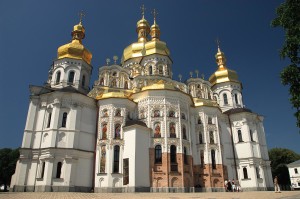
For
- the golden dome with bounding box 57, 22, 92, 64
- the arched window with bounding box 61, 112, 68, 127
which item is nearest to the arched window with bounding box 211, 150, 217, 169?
Answer: the arched window with bounding box 61, 112, 68, 127

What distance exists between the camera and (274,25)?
44.1 feet

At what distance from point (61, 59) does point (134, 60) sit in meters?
12.4

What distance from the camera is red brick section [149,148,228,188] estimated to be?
26297 millimetres

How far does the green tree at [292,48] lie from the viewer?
12305mm

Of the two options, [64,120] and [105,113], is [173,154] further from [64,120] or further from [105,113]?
[64,120]

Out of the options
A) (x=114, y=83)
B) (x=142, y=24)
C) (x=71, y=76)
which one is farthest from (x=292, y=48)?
(x=142, y=24)

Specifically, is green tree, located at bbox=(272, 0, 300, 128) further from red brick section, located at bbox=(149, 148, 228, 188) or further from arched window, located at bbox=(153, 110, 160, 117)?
arched window, located at bbox=(153, 110, 160, 117)

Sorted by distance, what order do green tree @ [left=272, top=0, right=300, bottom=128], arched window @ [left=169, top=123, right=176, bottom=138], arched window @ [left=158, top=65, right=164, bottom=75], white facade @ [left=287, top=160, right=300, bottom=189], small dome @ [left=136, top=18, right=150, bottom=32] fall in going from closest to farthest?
green tree @ [left=272, top=0, right=300, bottom=128]
arched window @ [left=169, top=123, right=176, bottom=138]
arched window @ [left=158, top=65, right=164, bottom=75]
small dome @ [left=136, top=18, right=150, bottom=32]
white facade @ [left=287, top=160, right=300, bottom=189]

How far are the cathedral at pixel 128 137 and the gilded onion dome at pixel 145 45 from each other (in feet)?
8.39

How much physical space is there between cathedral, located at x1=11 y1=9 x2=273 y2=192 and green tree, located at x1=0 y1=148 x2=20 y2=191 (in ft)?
65.9

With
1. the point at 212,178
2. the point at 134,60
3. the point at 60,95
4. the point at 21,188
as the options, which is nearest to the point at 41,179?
the point at 21,188

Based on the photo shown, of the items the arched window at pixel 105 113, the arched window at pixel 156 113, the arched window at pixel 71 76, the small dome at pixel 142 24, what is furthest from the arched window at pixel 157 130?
the small dome at pixel 142 24

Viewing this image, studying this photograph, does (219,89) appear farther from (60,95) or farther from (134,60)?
(60,95)

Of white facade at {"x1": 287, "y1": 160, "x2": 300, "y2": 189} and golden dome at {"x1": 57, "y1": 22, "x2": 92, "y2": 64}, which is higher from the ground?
golden dome at {"x1": 57, "y1": 22, "x2": 92, "y2": 64}
